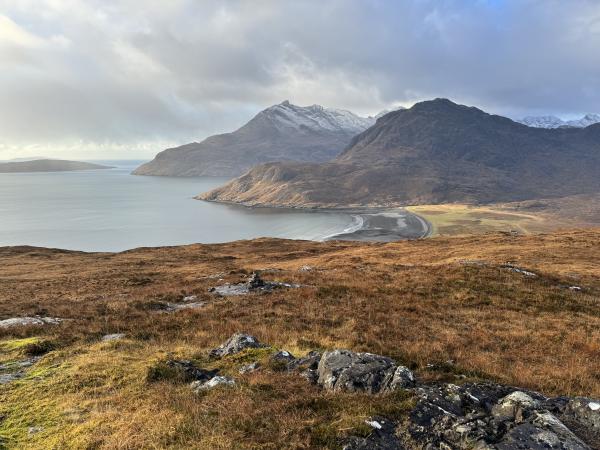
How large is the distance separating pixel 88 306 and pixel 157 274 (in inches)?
801

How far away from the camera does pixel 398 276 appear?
33.7 metres

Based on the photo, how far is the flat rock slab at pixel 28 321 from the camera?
2021 cm

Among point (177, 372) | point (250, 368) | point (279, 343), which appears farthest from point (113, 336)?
point (250, 368)

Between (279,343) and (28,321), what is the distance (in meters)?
14.9

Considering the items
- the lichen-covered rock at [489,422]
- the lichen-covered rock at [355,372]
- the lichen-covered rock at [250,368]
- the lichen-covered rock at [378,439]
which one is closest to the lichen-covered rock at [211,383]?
the lichen-covered rock at [250,368]

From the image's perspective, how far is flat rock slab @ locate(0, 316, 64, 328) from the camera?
20.2m

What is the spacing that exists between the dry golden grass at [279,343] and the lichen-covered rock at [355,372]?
26.4 inches

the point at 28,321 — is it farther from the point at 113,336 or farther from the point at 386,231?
the point at 386,231

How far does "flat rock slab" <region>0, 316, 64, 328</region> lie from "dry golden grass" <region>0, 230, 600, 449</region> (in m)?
1.05

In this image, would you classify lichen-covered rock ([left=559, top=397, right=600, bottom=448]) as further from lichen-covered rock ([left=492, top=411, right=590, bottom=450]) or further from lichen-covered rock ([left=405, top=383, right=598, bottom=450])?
lichen-covered rock ([left=492, top=411, right=590, bottom=450])

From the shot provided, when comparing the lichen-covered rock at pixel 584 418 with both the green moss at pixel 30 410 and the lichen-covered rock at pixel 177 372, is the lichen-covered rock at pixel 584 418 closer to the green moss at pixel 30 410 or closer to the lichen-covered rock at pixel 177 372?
the lichen-covered rock at pixel 177 372

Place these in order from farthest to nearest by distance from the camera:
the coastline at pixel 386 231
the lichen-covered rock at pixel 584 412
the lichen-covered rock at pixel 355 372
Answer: the coastline at pixel 386 231, the lichen-covered rock at pixel 355 372, the lichen-covered rock at pixel 584 412

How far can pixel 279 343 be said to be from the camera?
16.1 meters

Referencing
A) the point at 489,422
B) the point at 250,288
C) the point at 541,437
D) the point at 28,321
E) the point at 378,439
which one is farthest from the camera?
the point at 250,288
